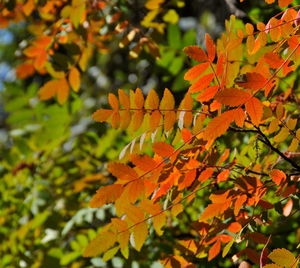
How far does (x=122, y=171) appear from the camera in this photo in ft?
2.82

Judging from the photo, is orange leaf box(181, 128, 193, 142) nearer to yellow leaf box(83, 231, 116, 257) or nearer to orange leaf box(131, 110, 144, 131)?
orange leaf box(131, 110, 144, 131)

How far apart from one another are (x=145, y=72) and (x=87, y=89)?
56.1 inches

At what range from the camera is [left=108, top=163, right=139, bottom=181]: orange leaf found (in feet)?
2.77

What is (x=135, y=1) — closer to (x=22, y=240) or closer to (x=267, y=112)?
(x=22, y=240)

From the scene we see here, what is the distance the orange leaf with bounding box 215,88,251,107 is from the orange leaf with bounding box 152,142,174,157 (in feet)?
0.47

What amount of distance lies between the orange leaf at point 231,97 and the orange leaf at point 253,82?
20 mm

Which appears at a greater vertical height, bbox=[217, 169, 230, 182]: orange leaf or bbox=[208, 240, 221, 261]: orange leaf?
bbox=[217, 169, 230, 182]: orange leaf

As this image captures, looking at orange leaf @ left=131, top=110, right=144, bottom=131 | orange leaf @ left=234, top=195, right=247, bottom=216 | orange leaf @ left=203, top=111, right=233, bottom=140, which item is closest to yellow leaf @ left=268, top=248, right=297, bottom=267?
orange leaf @ left=234, top=195, right=247, bottom=216

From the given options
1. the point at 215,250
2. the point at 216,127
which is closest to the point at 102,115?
the point at 216,127

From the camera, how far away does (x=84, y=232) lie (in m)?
1.82

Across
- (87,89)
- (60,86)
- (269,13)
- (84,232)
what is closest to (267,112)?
(269,13)

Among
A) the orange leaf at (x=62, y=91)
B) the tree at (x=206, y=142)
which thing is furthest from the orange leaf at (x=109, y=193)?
the orange leaf at (x=62, y=91)

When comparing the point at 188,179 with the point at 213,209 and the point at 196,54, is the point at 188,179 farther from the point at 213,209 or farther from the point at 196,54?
the point at 196,54

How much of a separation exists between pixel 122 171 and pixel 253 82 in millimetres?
248
